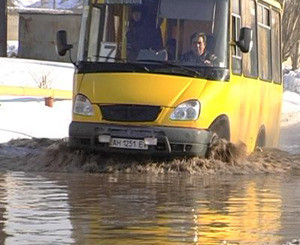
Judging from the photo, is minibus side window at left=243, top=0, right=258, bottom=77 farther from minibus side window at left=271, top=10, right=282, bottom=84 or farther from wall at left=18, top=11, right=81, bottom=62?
wall at left=18, top=11, right=81, bottom=62

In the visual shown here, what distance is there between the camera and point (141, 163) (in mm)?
14422

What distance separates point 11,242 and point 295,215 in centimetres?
303

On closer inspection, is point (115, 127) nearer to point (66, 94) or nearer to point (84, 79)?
point (84, 79)

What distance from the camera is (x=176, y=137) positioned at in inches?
551

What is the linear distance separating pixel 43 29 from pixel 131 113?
30.4 meters

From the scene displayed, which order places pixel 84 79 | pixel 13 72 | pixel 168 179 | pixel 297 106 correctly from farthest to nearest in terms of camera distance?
pixel 13 72 < pixel 297 106 < pixel 84 79 < pixel 168 179

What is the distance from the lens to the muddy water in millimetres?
8648

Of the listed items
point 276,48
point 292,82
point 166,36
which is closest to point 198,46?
point 166,36

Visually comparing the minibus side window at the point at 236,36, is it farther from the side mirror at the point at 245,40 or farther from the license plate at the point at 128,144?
the license plate at the point at 128,144

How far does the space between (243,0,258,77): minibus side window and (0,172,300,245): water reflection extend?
7.16 feet

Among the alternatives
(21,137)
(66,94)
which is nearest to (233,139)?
(21,137)

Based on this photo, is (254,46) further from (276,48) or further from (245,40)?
(245,40)

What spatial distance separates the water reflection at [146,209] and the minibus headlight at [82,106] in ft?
2.94

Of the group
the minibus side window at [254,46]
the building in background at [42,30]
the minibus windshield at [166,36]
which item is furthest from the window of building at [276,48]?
the building in background at [42,30]
